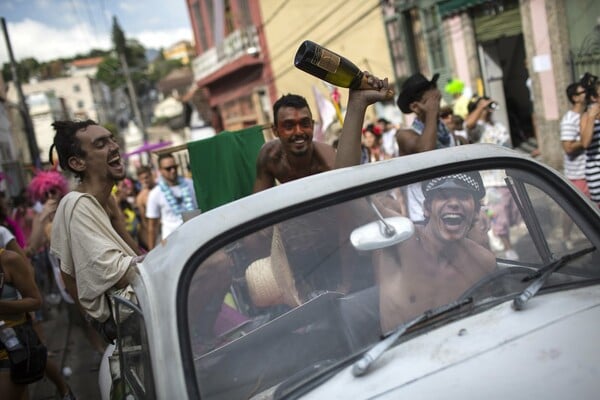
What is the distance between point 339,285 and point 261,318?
11.8 inches

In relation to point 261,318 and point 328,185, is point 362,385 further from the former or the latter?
point 328,185

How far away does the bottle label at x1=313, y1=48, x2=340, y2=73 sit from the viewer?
8.50 ft

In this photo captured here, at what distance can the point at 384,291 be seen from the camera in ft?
6.76

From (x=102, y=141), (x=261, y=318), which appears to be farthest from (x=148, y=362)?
(x=102, y=141)

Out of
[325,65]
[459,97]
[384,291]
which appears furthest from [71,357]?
[459,97]

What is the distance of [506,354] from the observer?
1721mm

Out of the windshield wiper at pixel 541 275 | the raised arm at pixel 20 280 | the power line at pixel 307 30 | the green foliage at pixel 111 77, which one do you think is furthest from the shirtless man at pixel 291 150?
the green foliage at pixel 111 77

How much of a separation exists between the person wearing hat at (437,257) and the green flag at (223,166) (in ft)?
8.43

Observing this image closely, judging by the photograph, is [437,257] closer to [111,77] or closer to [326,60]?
[326,60]

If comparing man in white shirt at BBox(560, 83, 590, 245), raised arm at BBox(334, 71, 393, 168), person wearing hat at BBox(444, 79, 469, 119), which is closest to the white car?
raised arm at BBox(334, 71, 393, 168)

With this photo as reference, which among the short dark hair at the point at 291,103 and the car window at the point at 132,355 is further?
the short dark hair at the point at 291,103

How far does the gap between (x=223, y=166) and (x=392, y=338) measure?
304 cm

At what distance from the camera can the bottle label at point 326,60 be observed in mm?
2590

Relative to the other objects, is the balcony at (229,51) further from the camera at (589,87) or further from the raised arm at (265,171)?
the raised arm at (265,171)
